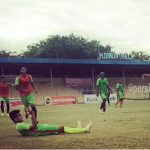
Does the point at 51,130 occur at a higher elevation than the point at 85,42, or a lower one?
lower

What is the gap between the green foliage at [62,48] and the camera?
66125 millimetres

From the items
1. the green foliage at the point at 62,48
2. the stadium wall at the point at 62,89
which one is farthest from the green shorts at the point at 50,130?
the green foliage at the point at 62,48

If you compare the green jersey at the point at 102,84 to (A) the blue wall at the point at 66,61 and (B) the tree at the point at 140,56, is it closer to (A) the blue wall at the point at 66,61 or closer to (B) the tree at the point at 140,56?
(A) the blue wall at the point at 66,61

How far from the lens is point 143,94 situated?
46.6m

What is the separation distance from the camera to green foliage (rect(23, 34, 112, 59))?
6612 cm

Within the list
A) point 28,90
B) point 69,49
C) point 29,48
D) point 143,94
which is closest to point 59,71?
point 143,94

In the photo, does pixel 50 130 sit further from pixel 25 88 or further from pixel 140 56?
pixel 140 56

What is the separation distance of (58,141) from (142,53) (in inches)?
3144

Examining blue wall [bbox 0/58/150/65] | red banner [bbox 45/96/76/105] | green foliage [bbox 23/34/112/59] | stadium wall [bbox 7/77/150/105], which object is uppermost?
green foliage [bbox 23/34/112/59]

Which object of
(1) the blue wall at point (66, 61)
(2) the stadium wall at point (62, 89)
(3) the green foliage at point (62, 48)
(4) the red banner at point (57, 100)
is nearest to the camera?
(4) the red banner at point (57, 100)

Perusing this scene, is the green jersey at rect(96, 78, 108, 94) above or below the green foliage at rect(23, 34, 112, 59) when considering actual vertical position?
below

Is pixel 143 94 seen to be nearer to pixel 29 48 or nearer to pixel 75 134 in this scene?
pixel 29 48

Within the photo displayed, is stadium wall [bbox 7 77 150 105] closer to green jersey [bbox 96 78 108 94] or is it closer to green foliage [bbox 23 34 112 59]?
green foliage [bbox 23 34 112 59]

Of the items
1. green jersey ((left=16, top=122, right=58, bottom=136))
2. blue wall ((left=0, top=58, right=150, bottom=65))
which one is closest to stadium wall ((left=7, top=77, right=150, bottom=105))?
blue wall ((left=0, top=58, right=150, bottom=65))
